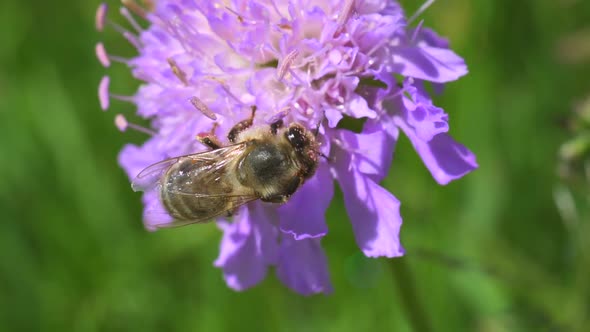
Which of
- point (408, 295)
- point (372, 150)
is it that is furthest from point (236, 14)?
point (408, 295)

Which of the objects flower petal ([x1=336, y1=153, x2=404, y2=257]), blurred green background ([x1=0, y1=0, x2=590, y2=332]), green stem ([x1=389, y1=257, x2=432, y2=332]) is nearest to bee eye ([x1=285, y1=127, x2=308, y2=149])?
flower petal ([x1=336, y1=153, x2=404, y2=257])

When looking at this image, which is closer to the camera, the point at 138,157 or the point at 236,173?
the point at 236,173

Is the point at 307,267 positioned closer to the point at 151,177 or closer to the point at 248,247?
the point at 248,247

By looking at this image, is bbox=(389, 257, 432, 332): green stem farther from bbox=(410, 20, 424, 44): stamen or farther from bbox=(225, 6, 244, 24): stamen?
bbox=(225, 6, 244, 24): stamen

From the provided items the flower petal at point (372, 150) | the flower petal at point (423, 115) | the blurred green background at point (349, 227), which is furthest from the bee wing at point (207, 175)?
the blurred green background at point (349, 227)

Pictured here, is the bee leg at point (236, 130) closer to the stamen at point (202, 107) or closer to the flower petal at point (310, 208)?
the stamen at point (202, 107)

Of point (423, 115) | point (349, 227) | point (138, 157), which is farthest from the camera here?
point (349, 227)
